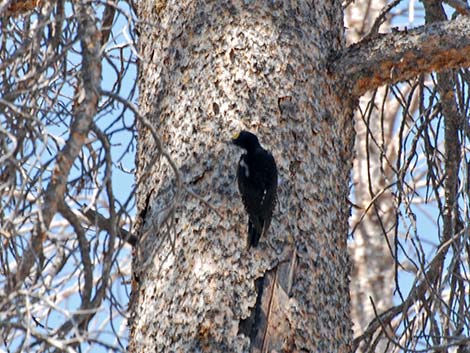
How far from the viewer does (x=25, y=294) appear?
210cm

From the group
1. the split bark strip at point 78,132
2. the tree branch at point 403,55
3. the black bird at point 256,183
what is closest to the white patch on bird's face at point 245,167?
the black bird at point 256,183

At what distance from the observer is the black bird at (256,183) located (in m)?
2.89

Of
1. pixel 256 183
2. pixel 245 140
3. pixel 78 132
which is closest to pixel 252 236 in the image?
pixel 256 183

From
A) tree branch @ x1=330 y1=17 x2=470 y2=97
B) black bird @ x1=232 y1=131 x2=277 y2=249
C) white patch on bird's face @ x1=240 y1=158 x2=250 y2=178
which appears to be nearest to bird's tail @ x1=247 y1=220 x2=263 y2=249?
black bird @ x1=232 y1=131 x2=277 y2=249

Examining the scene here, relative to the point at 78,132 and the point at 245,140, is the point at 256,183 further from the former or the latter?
the point at 78,132

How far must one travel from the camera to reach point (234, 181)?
3.02m

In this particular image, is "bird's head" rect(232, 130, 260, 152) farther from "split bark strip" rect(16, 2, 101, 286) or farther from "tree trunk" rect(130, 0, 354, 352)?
"split bark strip" rect(16, 2, 101, 286)

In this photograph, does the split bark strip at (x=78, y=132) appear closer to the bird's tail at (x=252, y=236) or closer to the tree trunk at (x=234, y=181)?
the tree trunk at (x=234, y=181)

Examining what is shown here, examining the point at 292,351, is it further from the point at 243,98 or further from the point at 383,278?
the point at 383,278

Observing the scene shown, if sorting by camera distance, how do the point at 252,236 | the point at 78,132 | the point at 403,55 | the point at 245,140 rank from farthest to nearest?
the point at 403,55
the point at 245,140
the point at 252,236
the point at 78,132

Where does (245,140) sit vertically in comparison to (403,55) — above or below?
below

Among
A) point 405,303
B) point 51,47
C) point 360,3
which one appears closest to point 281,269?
point 405,303

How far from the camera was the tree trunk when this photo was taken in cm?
287

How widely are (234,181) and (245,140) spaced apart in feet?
0.42
